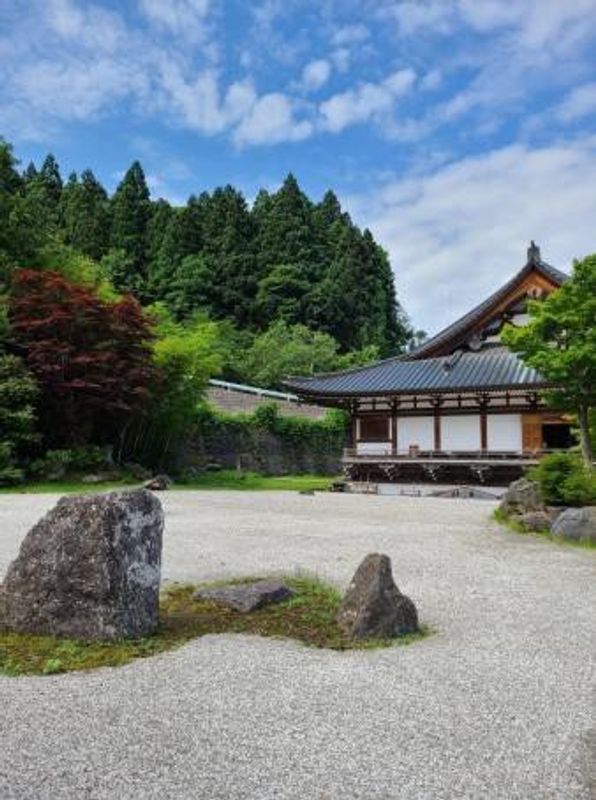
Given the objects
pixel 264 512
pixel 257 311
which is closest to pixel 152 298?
pixel 257 311

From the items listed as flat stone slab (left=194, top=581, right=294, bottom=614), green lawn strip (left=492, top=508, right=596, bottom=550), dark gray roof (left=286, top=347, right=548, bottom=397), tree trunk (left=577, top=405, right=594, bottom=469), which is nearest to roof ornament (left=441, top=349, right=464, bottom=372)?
dark gray roof (left=286, top=347, right=548, bottom=397)

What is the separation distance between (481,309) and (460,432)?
3871mm

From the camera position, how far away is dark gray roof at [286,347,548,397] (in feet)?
64.5

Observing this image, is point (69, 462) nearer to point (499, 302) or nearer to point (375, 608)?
point (499, 302)

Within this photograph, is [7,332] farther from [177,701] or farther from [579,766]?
[579,766]

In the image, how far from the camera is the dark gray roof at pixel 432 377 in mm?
19656

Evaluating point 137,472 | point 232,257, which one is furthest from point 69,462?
point 232,257

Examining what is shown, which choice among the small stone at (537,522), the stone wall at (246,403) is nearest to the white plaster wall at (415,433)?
the small stone at (537,522)

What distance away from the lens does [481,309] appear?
2180 centimetres

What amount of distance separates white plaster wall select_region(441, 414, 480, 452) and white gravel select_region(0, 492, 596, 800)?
48.7 feet

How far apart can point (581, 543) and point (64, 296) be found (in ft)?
52.5

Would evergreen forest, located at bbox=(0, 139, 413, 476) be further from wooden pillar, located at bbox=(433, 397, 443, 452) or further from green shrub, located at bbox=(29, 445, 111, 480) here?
wooden pillar, located at bbox=(433, 397, 443, 452)

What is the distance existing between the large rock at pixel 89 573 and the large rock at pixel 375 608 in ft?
4.44

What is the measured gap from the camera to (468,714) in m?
3.48
